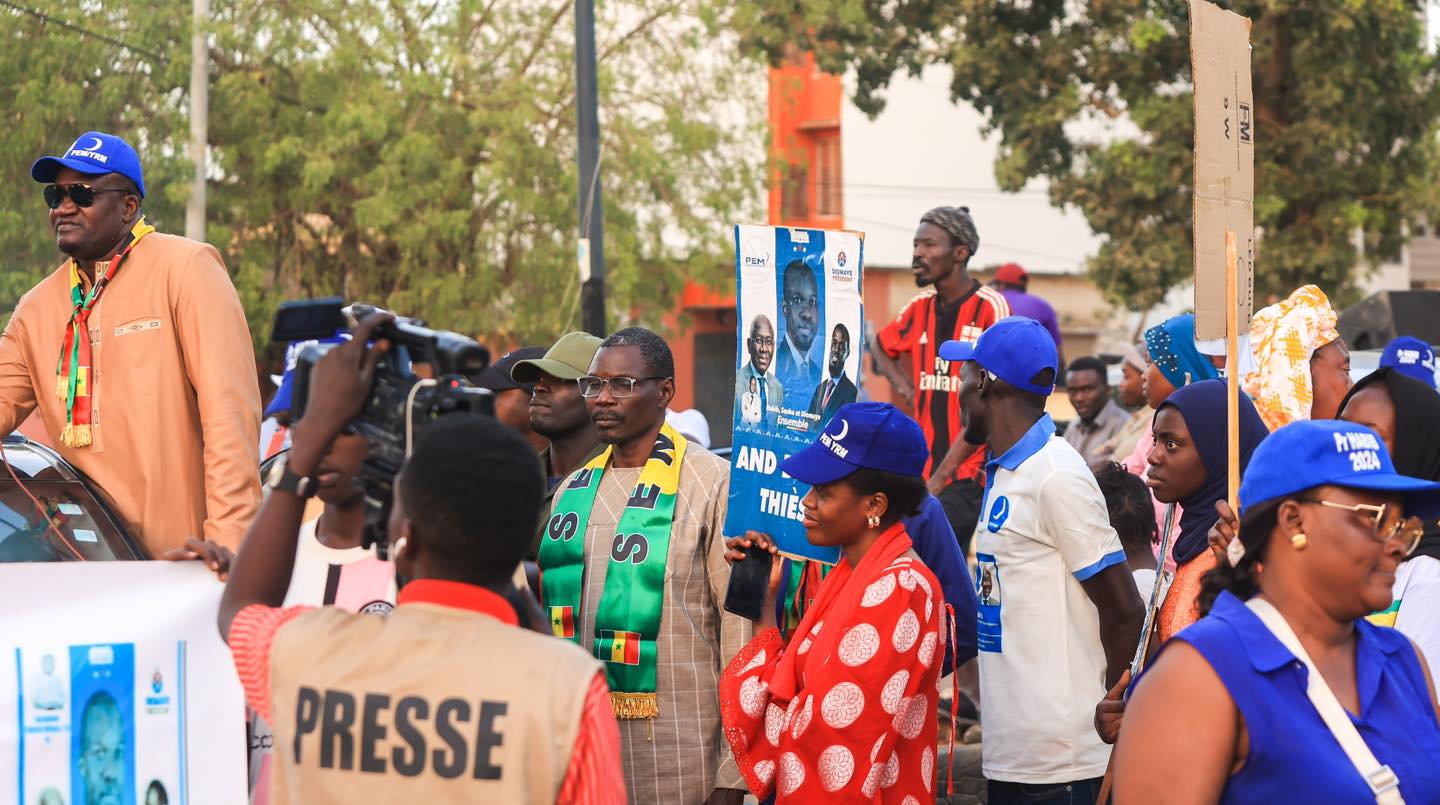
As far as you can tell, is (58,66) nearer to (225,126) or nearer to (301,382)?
(225,126)

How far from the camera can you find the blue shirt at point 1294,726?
10.3 feet

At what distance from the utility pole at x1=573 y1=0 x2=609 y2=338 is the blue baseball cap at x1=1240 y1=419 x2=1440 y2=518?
36.6ft

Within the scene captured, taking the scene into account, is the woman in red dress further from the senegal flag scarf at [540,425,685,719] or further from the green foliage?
the green foliage

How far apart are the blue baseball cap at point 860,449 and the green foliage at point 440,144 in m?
14.6

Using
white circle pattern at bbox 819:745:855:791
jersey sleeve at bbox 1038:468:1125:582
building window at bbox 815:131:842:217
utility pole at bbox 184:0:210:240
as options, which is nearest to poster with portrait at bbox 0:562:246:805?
white circle pattern at bbox 819:745:855:791

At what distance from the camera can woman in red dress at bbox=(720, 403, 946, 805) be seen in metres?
4.52

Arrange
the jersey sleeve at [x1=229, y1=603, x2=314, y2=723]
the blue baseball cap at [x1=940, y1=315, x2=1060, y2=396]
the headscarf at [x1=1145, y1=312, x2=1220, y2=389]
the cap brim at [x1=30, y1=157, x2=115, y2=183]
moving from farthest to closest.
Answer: the headscarf at [x1=1145, y1=312, x2=1220, y2=389] → the blue baseball cap at [x1=940, y1=315, x2=1060, y2=396] → the cap brim at [x1=30, y1=157, x2=115, y2=183] → the jersey sleeve at [x1=229, y1=603, x2=314, y2=723]

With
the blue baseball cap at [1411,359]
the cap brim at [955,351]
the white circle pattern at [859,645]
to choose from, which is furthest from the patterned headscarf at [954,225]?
the white circle pattern at [859,645]

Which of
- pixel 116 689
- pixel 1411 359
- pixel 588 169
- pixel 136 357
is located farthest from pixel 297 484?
pixel 588 169

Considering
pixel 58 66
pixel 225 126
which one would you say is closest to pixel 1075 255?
pixel 225 126

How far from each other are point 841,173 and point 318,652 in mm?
32763

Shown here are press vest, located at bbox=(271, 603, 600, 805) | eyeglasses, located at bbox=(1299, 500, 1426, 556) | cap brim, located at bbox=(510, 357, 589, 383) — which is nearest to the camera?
press vest, located at bbox=(271, 603, 600, 805)

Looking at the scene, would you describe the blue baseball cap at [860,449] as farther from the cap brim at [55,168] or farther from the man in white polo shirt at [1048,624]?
the cap brim at [55,168]

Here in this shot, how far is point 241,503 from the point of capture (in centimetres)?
493
